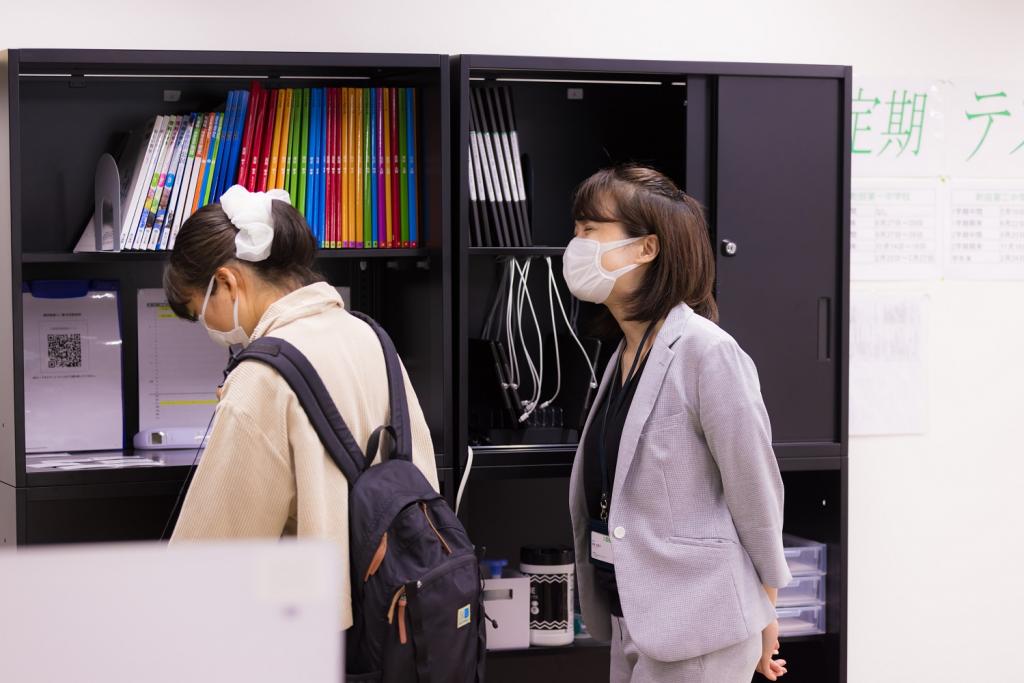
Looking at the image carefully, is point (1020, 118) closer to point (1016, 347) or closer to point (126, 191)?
point (1016, 347)

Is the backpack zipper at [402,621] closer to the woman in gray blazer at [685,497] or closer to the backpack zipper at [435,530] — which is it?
the backpack zipper at [435,530]

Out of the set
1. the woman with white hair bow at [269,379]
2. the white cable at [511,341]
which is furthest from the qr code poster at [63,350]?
the white cable at [511,341]

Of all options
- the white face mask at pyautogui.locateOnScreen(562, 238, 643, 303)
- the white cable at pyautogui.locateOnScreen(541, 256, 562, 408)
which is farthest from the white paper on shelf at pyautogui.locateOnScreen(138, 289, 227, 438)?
the white face mask at pyautogui.locateOnScreen(562, 238, 643, 303)

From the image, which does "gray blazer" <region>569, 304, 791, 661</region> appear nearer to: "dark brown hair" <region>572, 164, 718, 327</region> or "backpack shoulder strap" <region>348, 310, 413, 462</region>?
"dark brown hair" <region>572, 164, 718, 327</region>

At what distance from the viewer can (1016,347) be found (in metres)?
3.03

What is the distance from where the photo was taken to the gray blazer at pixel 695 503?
65.8 inches

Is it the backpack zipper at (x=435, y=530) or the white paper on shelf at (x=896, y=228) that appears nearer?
the backpack zipper at (x=435, y=530)

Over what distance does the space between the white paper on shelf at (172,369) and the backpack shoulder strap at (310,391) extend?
0.86m

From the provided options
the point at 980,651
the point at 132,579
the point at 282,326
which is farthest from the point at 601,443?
the point at 980,651

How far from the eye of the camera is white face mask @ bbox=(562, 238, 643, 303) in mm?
1899

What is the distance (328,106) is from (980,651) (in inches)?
95.7

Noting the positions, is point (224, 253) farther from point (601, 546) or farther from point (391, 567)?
point (601, 546)

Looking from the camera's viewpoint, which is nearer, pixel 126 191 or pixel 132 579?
pixel 132 579

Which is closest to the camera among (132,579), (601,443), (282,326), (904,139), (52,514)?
(132,579)
